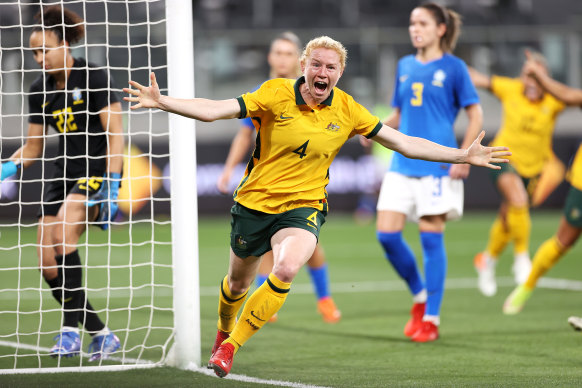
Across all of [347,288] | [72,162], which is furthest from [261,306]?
[347,288]

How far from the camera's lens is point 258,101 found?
4508mm

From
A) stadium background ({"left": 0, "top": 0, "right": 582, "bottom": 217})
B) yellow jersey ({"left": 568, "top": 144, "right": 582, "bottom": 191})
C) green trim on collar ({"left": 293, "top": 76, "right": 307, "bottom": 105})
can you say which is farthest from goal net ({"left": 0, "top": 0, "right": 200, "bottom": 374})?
stadium background ({"left": 0, "top": 0, "right": 582, "bottom": 217})

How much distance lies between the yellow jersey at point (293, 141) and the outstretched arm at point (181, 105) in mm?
233

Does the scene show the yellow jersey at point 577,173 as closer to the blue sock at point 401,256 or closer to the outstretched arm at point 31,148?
the blue sock at point 401,256

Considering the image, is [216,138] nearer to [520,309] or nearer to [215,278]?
[215,278]

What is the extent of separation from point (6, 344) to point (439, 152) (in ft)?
11.0

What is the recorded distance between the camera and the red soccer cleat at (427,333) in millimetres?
6121

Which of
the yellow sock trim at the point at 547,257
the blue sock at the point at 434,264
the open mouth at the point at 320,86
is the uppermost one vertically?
the open mouth at the point at 320,86

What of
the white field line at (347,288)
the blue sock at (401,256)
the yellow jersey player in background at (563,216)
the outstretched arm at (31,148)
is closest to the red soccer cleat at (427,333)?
the blue sock at (401,256)

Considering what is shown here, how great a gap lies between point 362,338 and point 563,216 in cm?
195

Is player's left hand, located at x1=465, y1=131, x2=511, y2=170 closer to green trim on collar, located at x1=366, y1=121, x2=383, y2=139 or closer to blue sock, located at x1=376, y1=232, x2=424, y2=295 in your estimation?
green trim on collar, located at x1=366, y1=121, x2=383, y2=139

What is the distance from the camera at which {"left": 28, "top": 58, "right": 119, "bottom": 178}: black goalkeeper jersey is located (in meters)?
5.54

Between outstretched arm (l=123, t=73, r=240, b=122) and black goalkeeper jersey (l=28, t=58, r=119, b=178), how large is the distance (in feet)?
4.65

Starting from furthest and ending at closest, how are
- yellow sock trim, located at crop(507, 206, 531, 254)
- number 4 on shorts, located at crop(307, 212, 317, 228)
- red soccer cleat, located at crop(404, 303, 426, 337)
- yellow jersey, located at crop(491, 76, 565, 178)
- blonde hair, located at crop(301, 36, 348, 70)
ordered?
1. yellow jersey, located at crop(491, 76, 565, 178)
2. yellow sock trim, located at crop(507, 206, 531, 254)
3. red soccer cleat, located at crop(404, 303, 426, 337)
4. number 4 on shorts, located at crop(307, 212, 317, 228)
5. blonde hair, located at crop(301, 36, 348, 70)
